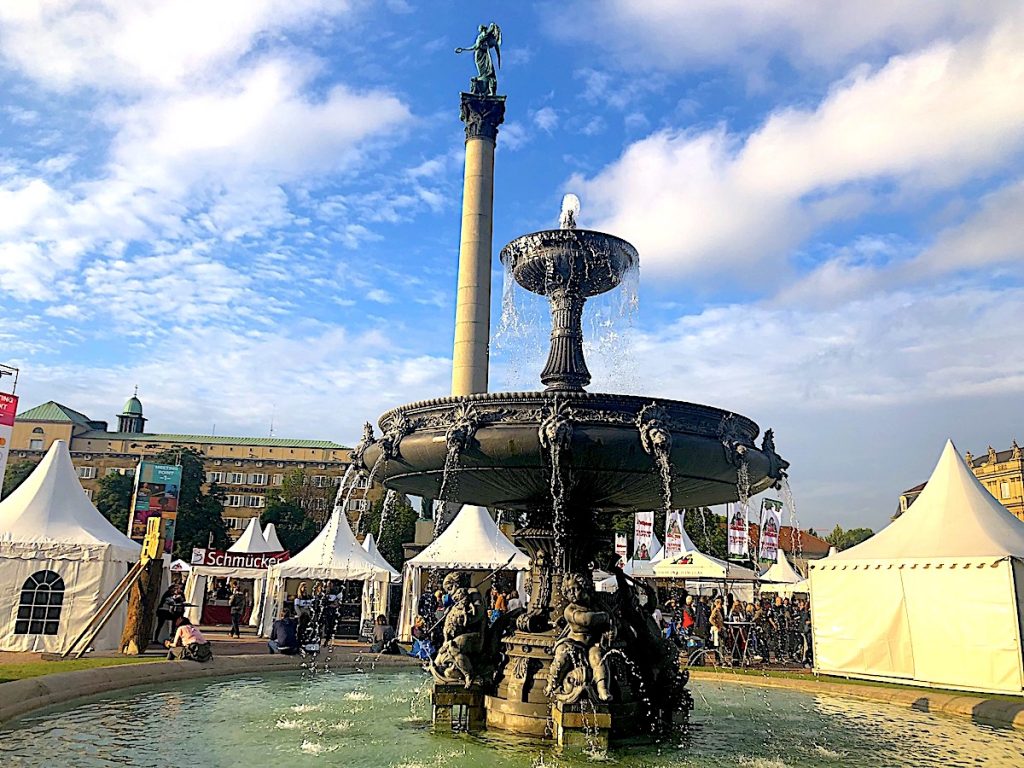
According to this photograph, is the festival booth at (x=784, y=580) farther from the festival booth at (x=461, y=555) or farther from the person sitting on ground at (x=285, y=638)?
the person sitting on ground at (x=285, y=638)

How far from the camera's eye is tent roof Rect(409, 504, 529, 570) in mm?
24438

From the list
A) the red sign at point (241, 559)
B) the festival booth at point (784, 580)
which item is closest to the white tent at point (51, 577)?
the red sign at point (241, 559)

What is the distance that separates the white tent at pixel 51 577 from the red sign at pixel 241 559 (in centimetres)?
941

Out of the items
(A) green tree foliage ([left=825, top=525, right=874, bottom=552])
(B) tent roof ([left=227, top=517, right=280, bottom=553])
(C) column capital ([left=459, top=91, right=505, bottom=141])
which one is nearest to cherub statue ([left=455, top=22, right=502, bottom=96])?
(C) column capital ([left=459, top=91, right=505, bottom=141])

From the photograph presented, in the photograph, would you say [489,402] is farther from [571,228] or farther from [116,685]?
[116,685]

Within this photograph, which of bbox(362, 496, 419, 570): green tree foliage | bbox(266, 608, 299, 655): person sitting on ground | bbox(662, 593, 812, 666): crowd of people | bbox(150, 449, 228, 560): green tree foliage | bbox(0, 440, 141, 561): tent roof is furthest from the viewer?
bbox(150, 449, 228, 560): green tree foliage

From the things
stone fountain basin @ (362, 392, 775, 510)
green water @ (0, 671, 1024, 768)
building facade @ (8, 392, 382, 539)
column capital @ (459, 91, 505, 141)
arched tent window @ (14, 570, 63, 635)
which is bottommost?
green water @ (0, 671, 1024, 768)

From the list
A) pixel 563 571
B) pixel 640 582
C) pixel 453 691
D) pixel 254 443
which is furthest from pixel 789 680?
pixel 254 443

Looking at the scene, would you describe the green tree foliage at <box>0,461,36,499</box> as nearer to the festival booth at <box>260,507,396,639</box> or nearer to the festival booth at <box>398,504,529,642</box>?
the festival booth at <box>260,507,396,639</box>

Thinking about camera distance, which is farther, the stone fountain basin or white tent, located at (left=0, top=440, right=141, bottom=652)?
white tent, located at (left=0, top=440, right=141, bottom=652)

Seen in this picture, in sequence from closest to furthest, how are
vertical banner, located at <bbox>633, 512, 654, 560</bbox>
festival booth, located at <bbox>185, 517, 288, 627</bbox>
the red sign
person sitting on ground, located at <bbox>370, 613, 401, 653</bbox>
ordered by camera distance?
person sitting on ground, located at <bbox>370, 613, 401, 653</bbox>, festival booth, located at <bbox>185, 517, 288, 627</bbox>, the red sign, vertical banner, located at <bbox>633, 512, 654, 560</bbox>

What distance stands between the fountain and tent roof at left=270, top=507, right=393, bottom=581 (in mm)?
15433

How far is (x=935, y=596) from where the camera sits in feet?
46.7

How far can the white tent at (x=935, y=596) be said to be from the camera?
1335cm
